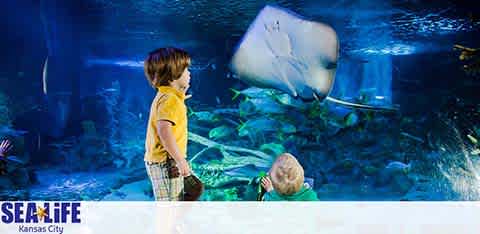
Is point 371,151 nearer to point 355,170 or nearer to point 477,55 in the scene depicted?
point 355,170

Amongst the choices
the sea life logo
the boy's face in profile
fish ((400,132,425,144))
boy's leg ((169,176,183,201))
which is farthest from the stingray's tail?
the sea life logo

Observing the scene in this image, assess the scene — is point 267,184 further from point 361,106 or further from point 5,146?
point 5,146

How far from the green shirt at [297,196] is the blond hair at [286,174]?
0.06 feet

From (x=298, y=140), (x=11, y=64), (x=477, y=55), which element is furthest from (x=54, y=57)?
(x=477, y=55)

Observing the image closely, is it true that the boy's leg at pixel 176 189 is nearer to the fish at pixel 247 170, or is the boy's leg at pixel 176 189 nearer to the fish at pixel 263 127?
the fish at pixel 247 170

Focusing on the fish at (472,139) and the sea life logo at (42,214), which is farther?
the sea life logo at (42,214)

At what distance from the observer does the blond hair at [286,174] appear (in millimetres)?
2613

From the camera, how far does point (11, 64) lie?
2701 millimetres

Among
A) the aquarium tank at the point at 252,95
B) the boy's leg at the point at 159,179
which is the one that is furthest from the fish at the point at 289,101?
the boy's leg at the point at 159,179

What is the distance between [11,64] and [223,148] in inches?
47.3

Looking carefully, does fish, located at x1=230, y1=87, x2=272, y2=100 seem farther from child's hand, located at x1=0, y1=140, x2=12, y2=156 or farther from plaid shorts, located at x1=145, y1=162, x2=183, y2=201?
child's hand, located at x1=0, y1=140, x2=12, y2=156

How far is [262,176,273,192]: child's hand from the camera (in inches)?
104

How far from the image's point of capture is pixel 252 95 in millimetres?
2631

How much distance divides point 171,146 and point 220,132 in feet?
→ 0.85
